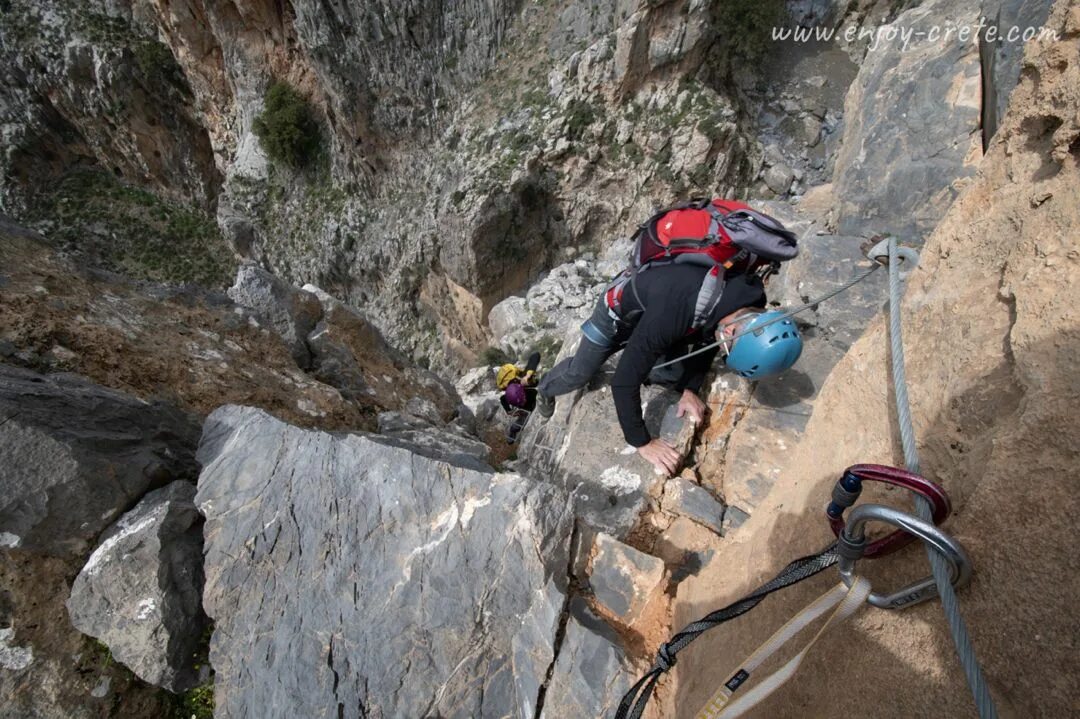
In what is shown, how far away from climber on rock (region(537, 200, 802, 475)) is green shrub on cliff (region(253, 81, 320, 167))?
2212cm

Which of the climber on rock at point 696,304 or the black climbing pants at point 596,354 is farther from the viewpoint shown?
the black climbing pants at point 596,354

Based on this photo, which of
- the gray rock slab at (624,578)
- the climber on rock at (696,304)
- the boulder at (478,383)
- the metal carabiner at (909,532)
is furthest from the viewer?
the boulder at (478,383)

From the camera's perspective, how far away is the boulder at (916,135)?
486cm

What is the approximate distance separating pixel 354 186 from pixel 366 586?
2191 centimetres

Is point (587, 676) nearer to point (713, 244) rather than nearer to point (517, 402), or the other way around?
point (713, 244)

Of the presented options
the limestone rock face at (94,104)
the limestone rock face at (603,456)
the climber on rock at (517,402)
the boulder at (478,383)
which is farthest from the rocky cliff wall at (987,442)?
the limestone rock face at (94,104)

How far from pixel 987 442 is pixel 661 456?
8.84 ft

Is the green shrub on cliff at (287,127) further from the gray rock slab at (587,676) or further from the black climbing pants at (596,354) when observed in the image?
the gray rock slab at (587,676)

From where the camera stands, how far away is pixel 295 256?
2278 cm

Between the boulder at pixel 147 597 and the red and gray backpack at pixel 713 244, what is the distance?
11.0 ft

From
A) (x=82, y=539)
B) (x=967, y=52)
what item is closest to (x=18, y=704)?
(x=82, y=539)

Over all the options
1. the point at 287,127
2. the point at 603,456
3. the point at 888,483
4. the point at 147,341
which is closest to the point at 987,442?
the point at 888,483

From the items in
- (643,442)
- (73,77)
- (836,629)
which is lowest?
(643,442)

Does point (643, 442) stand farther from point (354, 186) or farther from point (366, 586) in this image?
point (354, 186)
